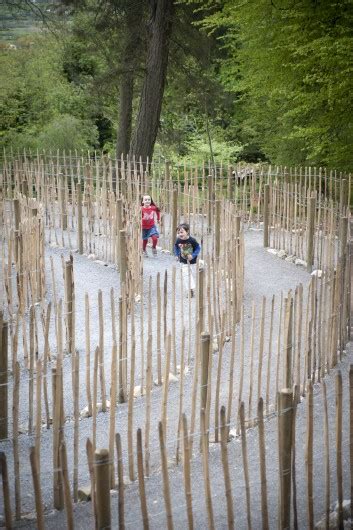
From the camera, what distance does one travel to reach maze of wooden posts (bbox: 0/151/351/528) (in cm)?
334

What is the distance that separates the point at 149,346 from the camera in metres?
4.08

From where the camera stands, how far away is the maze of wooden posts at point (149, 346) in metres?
3.34

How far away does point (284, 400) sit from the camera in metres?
3.14

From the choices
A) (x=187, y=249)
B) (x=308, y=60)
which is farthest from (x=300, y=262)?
(x=308, y=60)

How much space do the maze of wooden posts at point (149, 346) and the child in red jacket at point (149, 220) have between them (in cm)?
24

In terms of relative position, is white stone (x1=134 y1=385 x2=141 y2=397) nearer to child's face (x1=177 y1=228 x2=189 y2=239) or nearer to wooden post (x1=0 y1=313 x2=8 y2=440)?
wooden post (x1=0 y1=313 x2=8 y2=440)

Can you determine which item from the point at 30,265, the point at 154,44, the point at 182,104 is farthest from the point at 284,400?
the point at 182,104

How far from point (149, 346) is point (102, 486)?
131 centimetres

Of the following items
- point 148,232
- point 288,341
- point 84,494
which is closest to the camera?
point 84,494

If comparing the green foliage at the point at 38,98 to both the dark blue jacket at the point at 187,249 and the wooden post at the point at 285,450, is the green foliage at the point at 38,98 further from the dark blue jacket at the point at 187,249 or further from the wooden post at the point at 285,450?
the wooden post at the point at 285,450

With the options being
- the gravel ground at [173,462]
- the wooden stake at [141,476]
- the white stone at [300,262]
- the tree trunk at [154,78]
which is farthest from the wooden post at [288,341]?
the tree trunk at [154,78]

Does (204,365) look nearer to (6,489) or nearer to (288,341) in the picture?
(288,341)

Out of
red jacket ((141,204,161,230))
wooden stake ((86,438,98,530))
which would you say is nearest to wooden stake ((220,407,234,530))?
wooden stake ((86,438,98,530))

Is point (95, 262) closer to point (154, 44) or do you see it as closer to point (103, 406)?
point (103, 406)
